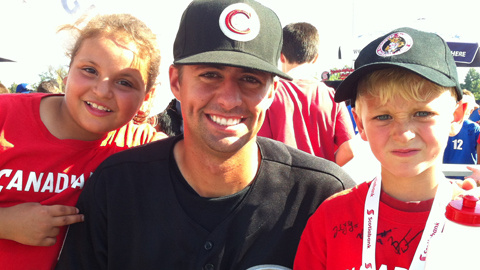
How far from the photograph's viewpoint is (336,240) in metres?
1.55

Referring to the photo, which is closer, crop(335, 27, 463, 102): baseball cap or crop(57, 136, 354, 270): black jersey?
crop(335, 27, 463, 102): baseball cap

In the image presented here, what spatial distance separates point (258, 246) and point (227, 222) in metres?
0.19

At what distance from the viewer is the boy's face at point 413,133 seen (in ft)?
4.75

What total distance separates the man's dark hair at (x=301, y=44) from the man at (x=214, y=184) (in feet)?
6.99

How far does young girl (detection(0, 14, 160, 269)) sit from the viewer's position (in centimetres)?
191

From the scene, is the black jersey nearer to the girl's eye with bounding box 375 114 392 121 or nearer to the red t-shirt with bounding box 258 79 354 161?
the girl's eye with bounding box 375 114 392 121

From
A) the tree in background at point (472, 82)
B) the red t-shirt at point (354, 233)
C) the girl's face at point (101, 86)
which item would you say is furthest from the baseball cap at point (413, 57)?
the tree in background at point (472, 82)

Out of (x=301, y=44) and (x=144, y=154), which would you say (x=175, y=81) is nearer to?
(x=144, y=154)

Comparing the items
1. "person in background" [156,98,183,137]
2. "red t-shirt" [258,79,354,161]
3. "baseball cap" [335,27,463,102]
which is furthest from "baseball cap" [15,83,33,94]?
"baseball cap" [335,27,463,102]

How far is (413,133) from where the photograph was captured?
1441mm

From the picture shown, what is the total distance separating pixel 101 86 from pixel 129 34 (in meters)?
0.37

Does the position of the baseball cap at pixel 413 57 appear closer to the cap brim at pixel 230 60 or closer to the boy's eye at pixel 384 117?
the boy's eye at pixel 384 117

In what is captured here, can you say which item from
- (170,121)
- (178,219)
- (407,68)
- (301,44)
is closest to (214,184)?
(178,219)

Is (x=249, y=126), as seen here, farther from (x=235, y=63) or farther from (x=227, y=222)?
(x=227, y=222)
